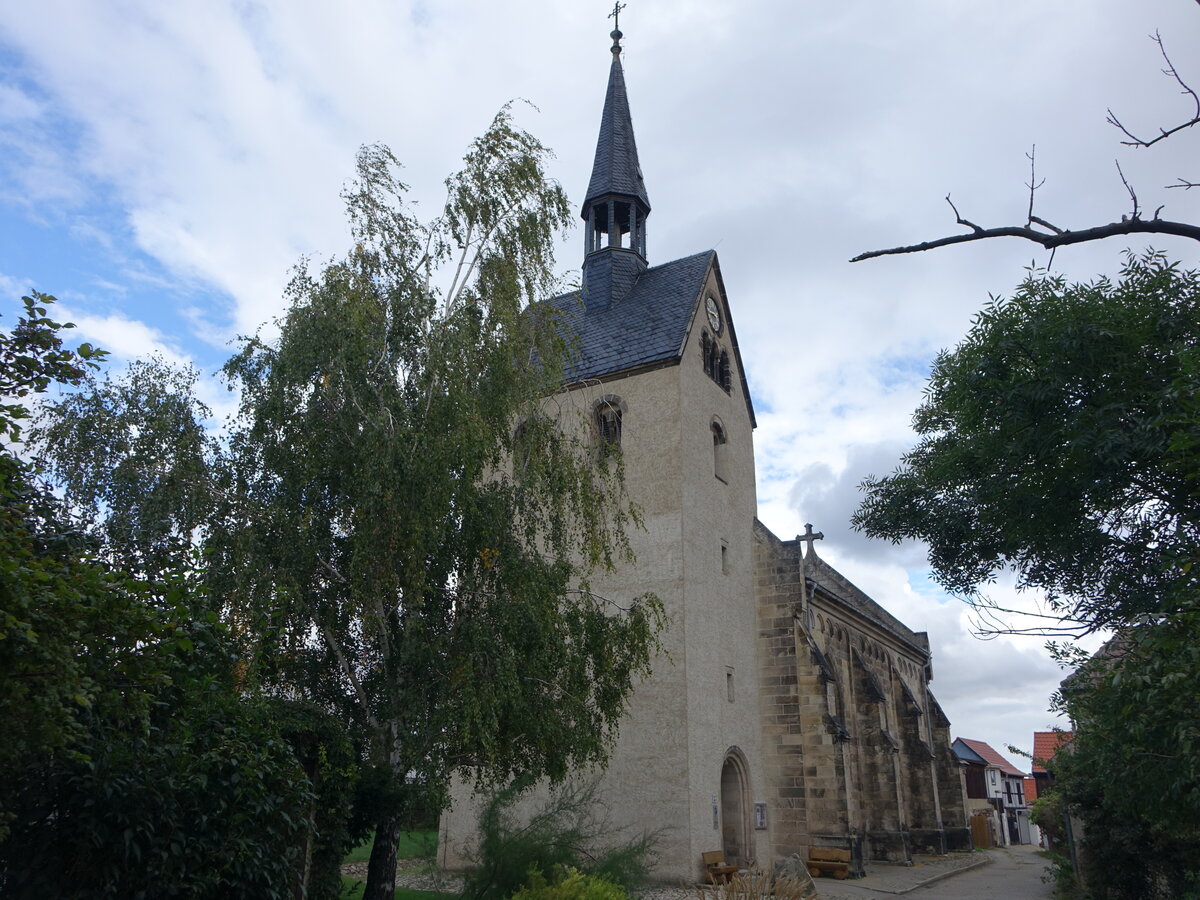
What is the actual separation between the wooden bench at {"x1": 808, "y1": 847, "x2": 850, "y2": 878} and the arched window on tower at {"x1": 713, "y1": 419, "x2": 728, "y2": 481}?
29.7 ft

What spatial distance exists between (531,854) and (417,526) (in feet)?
17.0

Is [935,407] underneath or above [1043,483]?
above

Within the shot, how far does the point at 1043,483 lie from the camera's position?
15.2 m

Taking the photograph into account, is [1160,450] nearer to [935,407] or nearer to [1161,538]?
[1161,538]

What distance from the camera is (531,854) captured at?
1306cm

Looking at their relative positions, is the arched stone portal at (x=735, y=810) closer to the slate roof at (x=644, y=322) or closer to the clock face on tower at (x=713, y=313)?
the slate roof at (x=644, y=322)

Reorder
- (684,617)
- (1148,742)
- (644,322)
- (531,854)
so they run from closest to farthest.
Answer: (1148,742), (531,854), (684,617), (644,322)

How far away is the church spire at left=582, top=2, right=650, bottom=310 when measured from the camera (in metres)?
26.4

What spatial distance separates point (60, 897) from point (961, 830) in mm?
31562

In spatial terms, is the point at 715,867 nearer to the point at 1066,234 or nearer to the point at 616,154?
the point at 1066,234

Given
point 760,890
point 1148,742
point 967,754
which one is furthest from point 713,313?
point 967,754

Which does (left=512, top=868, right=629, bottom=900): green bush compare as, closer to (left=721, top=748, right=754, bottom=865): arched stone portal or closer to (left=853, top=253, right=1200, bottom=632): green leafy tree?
(left=853, top=253, right=1200, bottom=632): green leafy tree

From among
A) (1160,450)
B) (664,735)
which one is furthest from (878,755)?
(1160,450)

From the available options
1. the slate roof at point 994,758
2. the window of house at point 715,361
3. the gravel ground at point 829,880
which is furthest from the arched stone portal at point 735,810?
the slate roof at point 994,758
